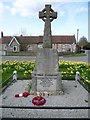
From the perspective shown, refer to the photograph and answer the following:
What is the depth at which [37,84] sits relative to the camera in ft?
26.3

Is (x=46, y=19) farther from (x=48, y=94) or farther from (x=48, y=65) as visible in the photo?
(x=48, y=94)

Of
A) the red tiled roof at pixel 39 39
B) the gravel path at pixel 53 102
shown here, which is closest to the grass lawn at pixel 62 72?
the gravel path at pixel 53 102

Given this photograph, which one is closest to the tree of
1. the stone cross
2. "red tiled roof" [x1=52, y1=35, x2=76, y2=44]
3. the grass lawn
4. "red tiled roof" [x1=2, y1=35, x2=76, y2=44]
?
"red tiled roof" [x1=52, y1=35, x2=76, y2=44]

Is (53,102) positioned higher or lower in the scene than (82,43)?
lower

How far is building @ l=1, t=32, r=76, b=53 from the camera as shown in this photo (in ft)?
191

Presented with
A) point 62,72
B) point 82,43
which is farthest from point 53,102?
point 82,43

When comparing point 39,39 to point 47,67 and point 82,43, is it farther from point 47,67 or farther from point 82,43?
point 47,67

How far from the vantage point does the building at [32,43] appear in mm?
58125

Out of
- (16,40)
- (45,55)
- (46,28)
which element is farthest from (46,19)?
(16,40)

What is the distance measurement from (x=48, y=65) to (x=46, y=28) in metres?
1.50

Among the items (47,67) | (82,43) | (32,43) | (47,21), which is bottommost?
(47,67)

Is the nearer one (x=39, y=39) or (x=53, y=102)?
(x=53, y=102)

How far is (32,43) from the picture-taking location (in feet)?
194

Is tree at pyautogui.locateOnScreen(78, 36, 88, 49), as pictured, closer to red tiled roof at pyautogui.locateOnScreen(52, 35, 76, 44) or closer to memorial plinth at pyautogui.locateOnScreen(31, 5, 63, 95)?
red tiled roof at pyautogui.locateOnScreen(52, 35, 76, 44)
